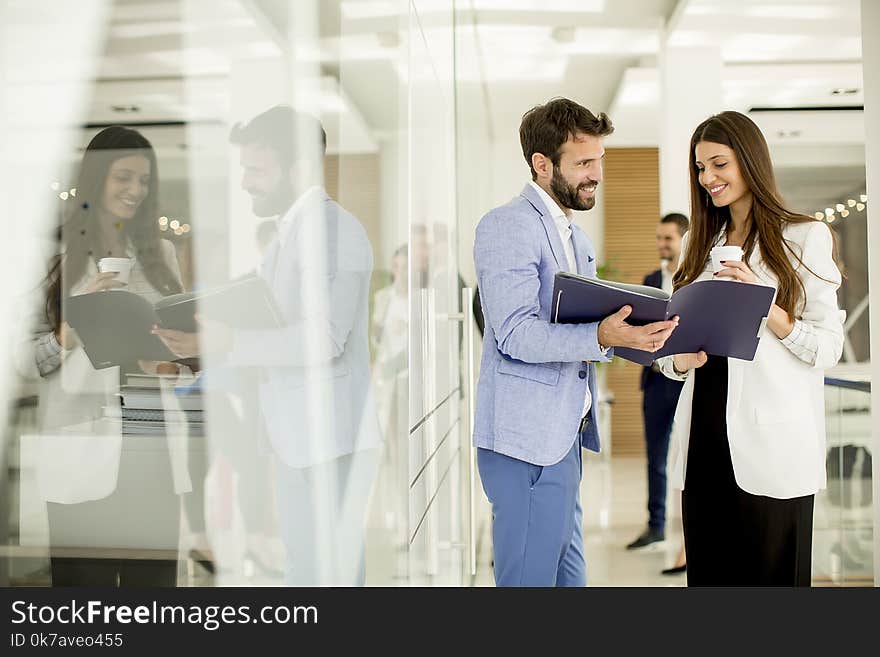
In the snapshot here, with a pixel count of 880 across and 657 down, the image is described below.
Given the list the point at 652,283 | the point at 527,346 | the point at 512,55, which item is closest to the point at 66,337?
the point at 527,346

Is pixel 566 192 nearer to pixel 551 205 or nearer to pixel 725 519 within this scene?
pixel 551 205

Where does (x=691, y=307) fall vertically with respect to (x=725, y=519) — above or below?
above

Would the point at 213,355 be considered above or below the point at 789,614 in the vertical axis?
above

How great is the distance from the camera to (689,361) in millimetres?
1905

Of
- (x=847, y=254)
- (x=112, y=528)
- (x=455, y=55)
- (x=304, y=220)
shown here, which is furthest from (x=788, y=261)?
(x=847, y=254)

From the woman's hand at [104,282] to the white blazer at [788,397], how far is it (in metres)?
1.27

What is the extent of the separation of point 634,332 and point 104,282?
100 cm

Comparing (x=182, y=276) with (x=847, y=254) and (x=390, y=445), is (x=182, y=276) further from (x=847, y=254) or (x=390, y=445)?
(x=847, y=254)

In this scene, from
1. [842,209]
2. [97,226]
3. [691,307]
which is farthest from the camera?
[842,209]

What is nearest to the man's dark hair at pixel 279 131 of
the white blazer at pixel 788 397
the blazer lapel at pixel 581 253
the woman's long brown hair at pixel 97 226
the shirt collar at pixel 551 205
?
the woman's long brown hair at pixel 97 226

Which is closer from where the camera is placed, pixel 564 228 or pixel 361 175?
pixel 361 175

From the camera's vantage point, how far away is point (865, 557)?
2840 mm

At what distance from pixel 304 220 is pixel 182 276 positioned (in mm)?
223

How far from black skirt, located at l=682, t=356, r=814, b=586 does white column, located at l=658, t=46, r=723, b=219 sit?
9.96 ft
